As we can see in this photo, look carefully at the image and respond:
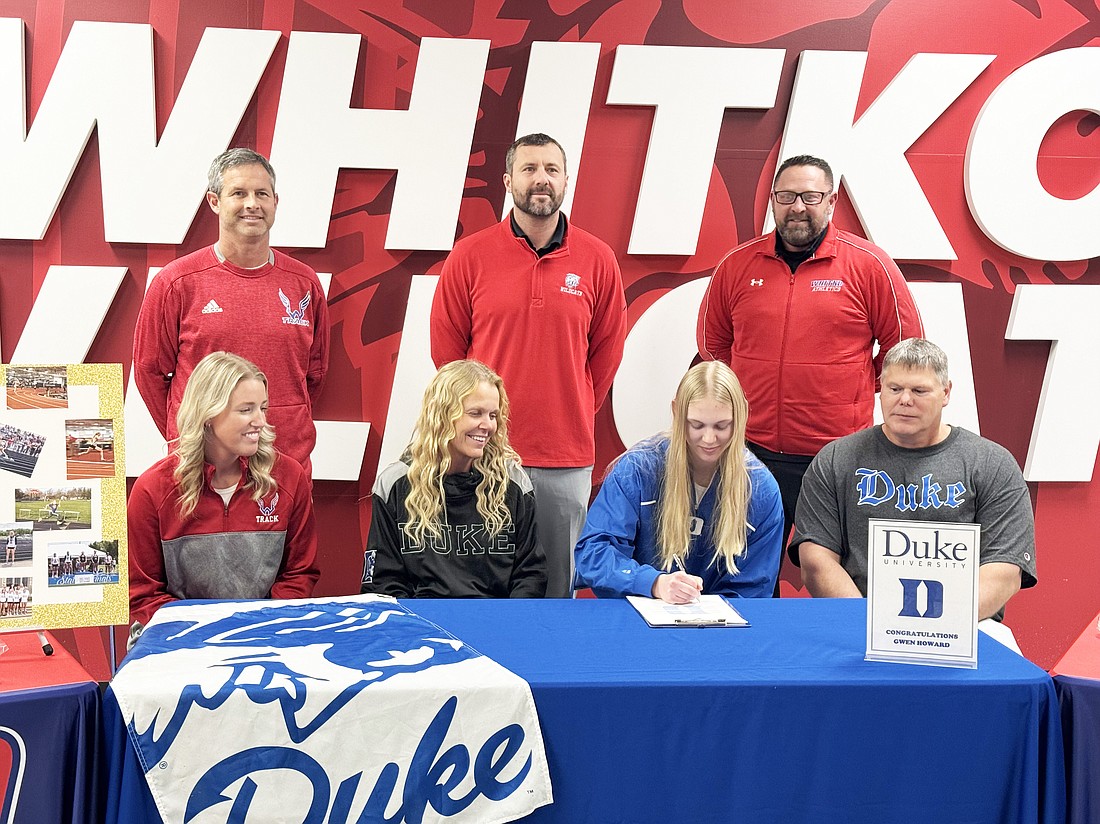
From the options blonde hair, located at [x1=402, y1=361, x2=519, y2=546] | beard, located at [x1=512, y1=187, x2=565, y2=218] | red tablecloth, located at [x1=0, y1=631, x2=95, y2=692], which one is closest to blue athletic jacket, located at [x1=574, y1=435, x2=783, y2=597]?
blonde hair, located at [x1=402, y1=361, x2=519, y2=546]

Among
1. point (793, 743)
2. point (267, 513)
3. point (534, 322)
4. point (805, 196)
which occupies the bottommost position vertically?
point (793, 743)

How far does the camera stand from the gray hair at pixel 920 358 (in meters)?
2.47

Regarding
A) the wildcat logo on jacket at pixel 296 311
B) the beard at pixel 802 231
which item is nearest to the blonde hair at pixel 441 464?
the wildcat logo on jacket at pixel 296 311

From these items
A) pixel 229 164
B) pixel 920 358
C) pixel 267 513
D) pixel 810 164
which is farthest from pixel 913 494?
pixel 229 164

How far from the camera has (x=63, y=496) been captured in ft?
6.44

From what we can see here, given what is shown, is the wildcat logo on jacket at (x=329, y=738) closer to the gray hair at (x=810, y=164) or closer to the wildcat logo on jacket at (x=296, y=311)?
the wildcat logo on jacket at (x=296, y=311)

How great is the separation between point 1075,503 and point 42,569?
12.0ft

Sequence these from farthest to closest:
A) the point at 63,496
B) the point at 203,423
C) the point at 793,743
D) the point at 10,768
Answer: the point at 203,423
the point at 63,496
the point at 793,743
the point at 10,768

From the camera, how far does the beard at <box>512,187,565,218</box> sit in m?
3.25

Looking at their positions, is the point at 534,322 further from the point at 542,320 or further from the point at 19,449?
the point at 19,449

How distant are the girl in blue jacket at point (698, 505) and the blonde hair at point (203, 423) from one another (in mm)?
775

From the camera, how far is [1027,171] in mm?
3906

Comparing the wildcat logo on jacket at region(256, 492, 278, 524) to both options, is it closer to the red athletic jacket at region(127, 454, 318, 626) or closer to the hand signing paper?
the red athletic jacket at region(127, 454, 318, 626)

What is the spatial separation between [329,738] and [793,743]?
75 centimetres
